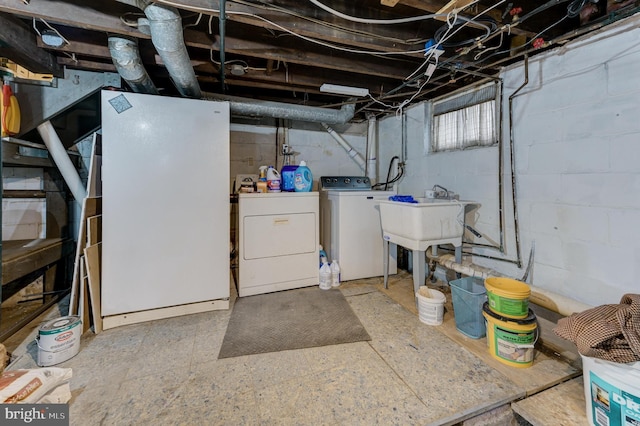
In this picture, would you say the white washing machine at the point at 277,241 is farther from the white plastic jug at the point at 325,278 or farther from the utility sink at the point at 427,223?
the utility sink at the point at 427,223

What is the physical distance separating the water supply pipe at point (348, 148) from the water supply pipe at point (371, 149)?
11 centimetres

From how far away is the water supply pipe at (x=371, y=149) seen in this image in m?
Answer: 3.54

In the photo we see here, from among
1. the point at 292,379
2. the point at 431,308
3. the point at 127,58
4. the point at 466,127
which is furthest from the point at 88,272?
the point at 466,127

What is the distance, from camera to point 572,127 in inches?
67.8

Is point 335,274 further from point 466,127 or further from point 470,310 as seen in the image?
point 466,127

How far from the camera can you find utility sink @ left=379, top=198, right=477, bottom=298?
207 centimetres

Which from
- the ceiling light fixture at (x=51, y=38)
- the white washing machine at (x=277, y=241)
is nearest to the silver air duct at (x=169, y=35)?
the ceiling light fixture at (x=51, y=38)

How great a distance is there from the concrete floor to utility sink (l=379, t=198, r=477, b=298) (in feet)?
1.94

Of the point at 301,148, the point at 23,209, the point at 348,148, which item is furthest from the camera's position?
the point at 348,148

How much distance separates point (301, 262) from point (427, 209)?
1.33 m

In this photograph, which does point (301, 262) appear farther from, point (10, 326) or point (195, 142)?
point (10, 326)

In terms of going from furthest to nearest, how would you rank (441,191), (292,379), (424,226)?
(441,191) < (424,226) < (292,379)

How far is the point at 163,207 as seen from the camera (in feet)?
6.51

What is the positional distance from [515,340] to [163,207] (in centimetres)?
254
